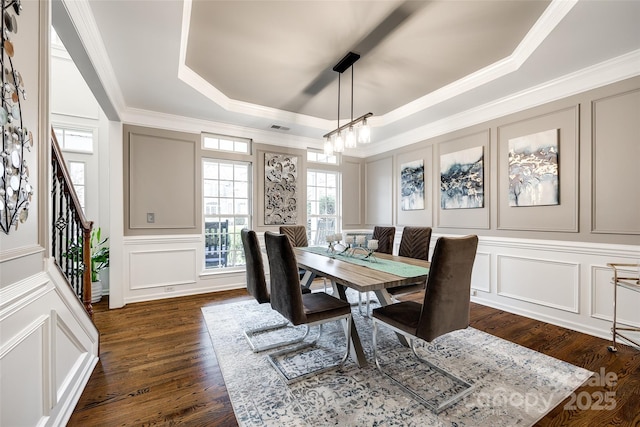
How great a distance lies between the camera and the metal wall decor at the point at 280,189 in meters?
4.69

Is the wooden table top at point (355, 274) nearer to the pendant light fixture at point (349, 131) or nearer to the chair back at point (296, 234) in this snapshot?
the chair back at point (296, 234)

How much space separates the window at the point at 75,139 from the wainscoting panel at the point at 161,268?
2.18 m

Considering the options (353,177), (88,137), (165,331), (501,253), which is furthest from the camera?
(353,177)

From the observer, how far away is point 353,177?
5.64 metres

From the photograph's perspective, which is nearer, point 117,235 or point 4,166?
point 4,166

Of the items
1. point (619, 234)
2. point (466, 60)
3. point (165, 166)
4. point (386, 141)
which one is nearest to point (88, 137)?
point (165, 166)

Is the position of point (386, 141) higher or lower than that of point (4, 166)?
higher

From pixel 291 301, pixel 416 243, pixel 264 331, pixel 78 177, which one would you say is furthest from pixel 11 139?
pixel 78 177

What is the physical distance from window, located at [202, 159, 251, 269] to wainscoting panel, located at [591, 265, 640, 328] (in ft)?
14.4

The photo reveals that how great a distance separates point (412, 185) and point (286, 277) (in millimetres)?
3355

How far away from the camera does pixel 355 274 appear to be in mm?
2111

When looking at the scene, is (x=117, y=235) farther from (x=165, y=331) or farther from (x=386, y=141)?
(x=386, y=141)

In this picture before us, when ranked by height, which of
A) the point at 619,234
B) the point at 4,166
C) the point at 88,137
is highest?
the point at 88,137

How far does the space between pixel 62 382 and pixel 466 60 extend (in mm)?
4090
